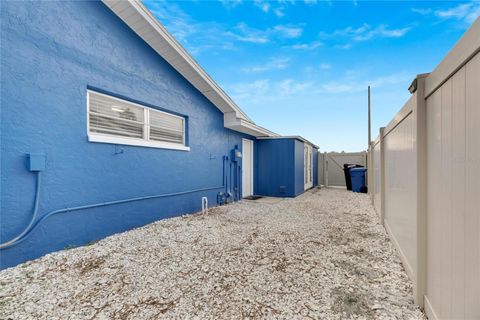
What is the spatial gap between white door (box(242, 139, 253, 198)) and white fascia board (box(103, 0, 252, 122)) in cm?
231

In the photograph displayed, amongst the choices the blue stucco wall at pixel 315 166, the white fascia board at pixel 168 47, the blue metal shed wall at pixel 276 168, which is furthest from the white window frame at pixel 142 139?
the blue stucco wall at pixel 315 166

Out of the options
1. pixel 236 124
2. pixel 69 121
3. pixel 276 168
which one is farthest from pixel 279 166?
pixel 69 121

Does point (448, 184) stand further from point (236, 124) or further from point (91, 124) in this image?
point (236, 124)

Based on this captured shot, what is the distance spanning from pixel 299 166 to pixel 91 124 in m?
7.52

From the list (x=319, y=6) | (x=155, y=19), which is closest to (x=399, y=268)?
(x=155, y=19)

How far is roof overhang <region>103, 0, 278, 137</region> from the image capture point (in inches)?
144

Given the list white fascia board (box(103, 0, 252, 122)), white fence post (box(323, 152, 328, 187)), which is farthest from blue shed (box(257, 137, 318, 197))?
white fence post (box(323, 152, 328, 187))

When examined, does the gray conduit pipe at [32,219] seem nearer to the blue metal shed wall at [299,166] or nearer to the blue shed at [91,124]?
the blue shed at [91,124]

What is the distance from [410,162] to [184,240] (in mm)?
3231

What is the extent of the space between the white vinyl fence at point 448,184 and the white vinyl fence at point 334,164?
37.6ft

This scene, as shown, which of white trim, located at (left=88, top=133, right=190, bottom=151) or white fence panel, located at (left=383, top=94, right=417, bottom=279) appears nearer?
white fence panel, located at (left=383, top=94, right=417, bottom=279)

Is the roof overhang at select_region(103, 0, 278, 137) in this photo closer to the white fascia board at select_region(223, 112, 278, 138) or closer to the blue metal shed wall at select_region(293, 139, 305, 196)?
the white fascia board at select_region(223, 112, 278, 138)

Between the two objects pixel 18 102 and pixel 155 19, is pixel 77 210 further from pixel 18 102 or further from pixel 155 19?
pixel 155 19

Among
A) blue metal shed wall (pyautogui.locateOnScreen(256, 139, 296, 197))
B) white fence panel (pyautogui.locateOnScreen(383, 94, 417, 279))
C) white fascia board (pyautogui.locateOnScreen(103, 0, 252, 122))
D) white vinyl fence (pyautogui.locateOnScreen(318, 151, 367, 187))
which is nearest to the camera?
white fence panel (pyautogui.locateOnScreen(383, 94, 417, 279))
